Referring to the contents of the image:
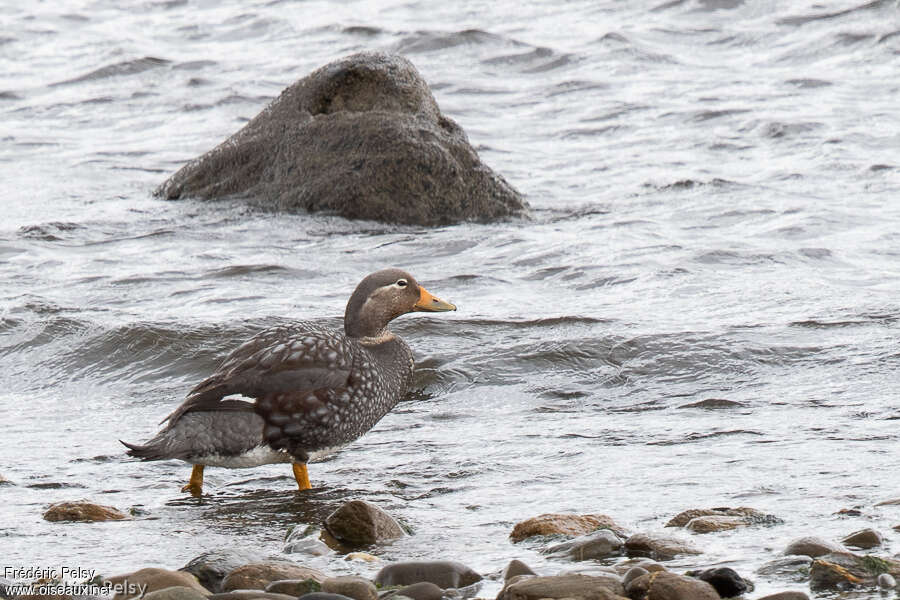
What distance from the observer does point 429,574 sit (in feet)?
17.7

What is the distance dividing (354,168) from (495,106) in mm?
6168

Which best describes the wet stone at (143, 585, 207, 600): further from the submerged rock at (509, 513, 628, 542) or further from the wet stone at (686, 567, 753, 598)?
the wet stone at (686, 567, 753, 598)

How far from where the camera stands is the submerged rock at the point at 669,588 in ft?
16.2

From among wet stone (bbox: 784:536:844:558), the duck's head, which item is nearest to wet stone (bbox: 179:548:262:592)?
wet stone (bbox: 784:536:844:558)

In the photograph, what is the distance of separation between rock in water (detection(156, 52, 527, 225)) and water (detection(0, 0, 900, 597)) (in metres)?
0.30

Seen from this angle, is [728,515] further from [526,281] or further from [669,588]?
[526,281]

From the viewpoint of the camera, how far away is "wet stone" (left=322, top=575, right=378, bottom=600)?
5.06 meters

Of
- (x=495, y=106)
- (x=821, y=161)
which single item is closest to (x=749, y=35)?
(x=495, y=106)

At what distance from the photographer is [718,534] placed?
5.89 m

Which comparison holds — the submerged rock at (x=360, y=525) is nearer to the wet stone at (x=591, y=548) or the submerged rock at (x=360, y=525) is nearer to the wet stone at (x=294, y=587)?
the wet stone at (x=591, y=548)

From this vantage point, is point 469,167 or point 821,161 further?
point 821,161

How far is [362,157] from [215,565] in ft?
26.0

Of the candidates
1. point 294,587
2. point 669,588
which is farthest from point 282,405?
point 669,588

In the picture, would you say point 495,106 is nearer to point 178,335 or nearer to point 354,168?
point 354,168
